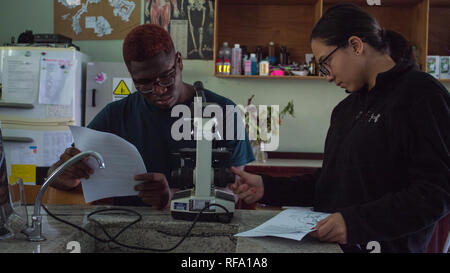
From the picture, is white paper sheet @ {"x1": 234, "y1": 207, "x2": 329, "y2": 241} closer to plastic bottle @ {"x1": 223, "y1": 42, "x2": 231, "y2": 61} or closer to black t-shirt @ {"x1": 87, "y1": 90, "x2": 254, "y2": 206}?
black t-shirt @ {"x1": 87, "y1": 90, "x2": 254, "y2": 206}

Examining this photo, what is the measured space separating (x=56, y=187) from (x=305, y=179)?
0.92 metres

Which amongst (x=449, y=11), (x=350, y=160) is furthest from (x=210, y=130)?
(x=449, y=11)

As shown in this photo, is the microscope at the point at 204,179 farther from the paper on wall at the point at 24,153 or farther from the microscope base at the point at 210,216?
the paper on wall at the point at 24,153

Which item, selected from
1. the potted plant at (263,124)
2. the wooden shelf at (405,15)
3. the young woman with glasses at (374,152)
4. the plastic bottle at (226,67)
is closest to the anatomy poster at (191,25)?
the plastic bottle at (226,67)

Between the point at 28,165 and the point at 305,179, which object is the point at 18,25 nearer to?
the point at 28,165

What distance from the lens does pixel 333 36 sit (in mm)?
1296

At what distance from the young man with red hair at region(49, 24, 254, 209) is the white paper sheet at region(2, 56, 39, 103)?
184cm

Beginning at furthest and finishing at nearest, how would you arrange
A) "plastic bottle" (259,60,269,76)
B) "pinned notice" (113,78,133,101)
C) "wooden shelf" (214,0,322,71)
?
"wooden shelf" (214,0,322,71)
"pinned notice" (113,78,133,101)
"plastic bottle" (259,60,269,76)

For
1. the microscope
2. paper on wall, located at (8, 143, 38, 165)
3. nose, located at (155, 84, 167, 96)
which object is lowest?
paper on wall, located at (8, 143, 38, 165)

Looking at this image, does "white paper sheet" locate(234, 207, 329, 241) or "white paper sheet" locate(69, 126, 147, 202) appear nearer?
"white paper sheet" locate(234, 207, 329, 241)

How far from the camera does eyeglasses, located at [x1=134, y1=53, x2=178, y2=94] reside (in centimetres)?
156

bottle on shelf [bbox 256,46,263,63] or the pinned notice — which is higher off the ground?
bottle on shelf [bbox 256,46,263,63]

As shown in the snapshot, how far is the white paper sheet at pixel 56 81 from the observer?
3275 mm

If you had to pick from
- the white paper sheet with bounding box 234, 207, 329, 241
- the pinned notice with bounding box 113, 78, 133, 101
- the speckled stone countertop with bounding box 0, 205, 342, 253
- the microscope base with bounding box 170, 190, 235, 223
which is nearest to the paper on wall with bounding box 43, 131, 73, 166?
the pinned notice with bounding box 113, 78, 133, 101
